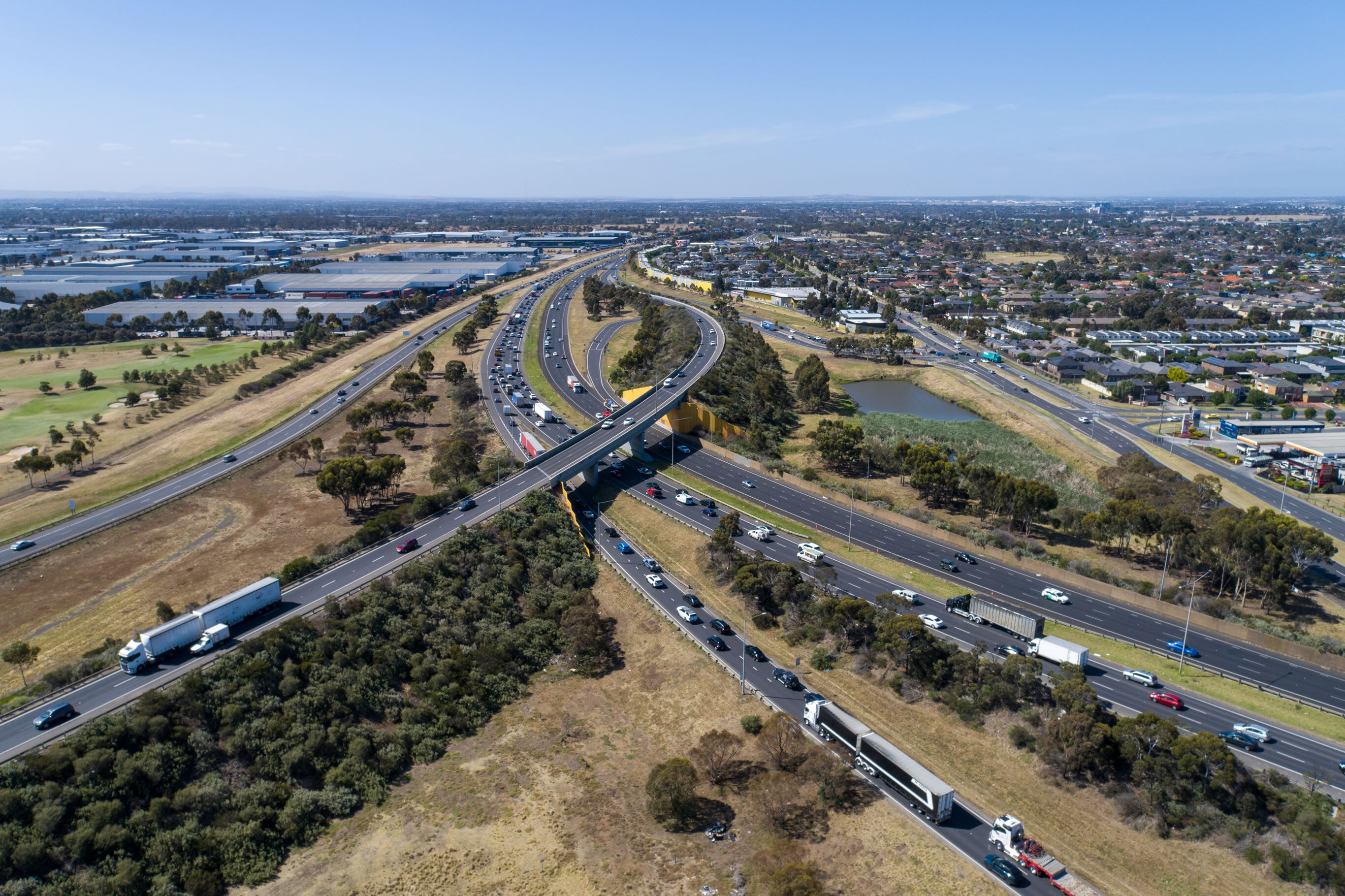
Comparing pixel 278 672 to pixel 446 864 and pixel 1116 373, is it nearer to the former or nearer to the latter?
pixel 446 864

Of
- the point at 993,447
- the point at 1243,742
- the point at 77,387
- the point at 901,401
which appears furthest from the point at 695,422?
the point at 77,387

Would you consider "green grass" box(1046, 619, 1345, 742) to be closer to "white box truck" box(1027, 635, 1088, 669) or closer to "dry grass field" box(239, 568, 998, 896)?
"white box truck" box(1027, 635, 1088, 669)

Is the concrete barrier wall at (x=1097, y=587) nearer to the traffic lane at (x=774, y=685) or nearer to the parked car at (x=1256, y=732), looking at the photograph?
the parked car at (x=1256, y=732)

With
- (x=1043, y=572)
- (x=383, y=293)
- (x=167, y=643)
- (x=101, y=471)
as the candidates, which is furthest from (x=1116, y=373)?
(x=383, y=293)

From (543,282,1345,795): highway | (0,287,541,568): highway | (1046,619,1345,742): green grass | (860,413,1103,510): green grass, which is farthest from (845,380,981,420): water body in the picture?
(0,287,541,568): highway

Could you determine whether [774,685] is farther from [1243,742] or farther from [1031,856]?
[1243,742]
